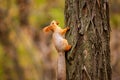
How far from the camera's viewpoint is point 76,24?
148 inches

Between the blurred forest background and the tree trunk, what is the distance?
17.2 ft

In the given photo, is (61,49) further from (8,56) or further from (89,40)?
(8,56)

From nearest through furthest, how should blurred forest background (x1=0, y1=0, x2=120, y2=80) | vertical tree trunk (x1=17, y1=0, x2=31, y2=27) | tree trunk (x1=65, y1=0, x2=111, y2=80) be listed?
1. tree trunk (x1=65, y1=0, x2=111, y2=80)
2. blurred forest background (x1=0, y1=0, x2=120, y2=80)
3. vertical tree trunk (x1=17, y1=0, x2=31, y2=27)

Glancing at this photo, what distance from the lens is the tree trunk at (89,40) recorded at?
3705 millimetres

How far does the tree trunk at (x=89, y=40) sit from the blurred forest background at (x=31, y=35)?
5234 millimetres

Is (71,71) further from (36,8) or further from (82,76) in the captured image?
(36,8)

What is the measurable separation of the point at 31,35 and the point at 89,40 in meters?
7.79

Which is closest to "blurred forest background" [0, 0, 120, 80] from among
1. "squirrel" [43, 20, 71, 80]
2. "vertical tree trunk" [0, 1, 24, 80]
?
"vertical tree trunk" [0, 1, 24, 80]

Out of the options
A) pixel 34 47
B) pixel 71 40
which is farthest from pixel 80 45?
pixel 34 47

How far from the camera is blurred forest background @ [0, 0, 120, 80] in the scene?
941cm

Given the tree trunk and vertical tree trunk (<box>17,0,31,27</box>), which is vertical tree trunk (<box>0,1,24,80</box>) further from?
the tree trunk

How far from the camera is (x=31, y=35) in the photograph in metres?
11.4

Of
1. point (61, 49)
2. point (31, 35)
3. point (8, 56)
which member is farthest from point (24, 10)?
point (61, 49)

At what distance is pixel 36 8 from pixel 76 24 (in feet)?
21.1
